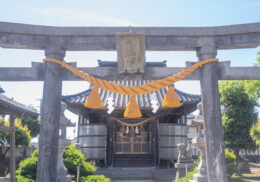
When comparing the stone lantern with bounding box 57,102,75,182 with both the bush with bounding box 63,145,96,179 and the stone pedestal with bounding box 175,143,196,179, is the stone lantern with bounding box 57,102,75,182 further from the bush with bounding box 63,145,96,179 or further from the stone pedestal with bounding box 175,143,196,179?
the stone pedestal with bounding box 175,143,196,179

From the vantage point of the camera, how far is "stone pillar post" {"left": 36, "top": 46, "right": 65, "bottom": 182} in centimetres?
470

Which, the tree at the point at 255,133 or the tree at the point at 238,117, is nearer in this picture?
the tree at the point at 255,133

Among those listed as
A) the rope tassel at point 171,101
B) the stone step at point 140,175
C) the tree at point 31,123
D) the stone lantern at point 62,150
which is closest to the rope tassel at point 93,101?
the rope tassel at point 171,101

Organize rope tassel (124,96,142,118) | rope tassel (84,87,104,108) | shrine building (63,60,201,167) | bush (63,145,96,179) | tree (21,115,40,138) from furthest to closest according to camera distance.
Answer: tree (21,115,40,138)
shrine building (63,60,201,167)
bush (63,145,96,179)
rope tassel (124,96,142,118)
rope tassel (84,87,104,108)

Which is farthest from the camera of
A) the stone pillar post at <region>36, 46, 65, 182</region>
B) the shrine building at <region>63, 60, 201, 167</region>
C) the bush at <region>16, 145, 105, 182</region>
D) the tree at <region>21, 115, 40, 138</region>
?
the tree at <region>21, 115, 40, 138</region>

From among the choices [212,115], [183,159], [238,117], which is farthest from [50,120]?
[238,117]

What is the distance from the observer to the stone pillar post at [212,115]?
4.71 m

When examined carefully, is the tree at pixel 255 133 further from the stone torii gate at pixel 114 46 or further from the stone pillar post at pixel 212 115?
the stone pillar post at pixel 212 115

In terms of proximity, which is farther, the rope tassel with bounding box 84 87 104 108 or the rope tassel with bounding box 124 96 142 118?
the rope tassel with bounding box 124 96 142 118

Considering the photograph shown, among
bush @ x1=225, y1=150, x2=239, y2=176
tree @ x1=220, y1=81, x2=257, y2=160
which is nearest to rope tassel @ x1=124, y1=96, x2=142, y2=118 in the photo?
bush @ x1=225, y1=150, x2=239, y2=176

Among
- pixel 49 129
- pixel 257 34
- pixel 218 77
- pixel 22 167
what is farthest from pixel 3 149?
pixel 257 34

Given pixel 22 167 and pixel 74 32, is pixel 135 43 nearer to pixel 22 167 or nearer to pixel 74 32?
pixel 74 32

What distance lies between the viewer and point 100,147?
42.8ft

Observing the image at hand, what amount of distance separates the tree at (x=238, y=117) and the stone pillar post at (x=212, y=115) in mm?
9596
